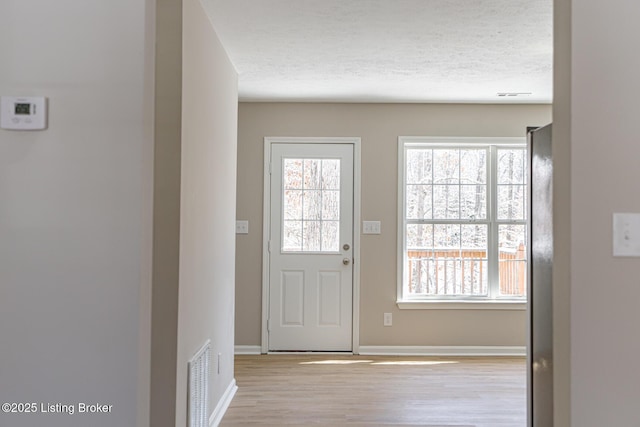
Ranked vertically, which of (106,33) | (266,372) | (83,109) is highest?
(106,33)

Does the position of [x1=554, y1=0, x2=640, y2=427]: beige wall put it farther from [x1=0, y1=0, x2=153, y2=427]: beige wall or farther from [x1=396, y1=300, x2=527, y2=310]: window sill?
[x1=396, y1=300, x2=527, y2=310]: window sill

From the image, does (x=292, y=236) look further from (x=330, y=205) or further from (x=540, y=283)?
(x=540, y=283)

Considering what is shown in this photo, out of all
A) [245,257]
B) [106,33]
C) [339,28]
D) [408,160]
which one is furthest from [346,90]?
[106,33]

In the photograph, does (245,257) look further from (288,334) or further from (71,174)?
(71,174)

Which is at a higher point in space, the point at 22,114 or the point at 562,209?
the point at 22,114

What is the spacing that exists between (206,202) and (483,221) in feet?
9.88

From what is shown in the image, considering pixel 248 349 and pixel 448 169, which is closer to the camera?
pixel 248 349

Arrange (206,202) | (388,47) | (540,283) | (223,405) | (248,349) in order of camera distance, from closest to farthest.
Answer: (540,283) → (206,202) → (388,47) → (223,405) → (248,349)

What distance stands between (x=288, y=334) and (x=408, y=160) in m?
2.13

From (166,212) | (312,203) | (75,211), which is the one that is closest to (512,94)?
(312,203)

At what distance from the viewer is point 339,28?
262cm

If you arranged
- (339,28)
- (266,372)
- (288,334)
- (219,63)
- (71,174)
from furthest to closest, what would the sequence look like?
(288,334) → (266,372) → (219,63) → (339,28) → (71,174)

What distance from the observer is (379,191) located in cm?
443

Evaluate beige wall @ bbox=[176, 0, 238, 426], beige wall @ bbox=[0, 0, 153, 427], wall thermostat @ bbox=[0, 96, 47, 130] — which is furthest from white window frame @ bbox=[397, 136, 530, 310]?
wall thermostat @ bbox=[0, 96, 47, 130]
